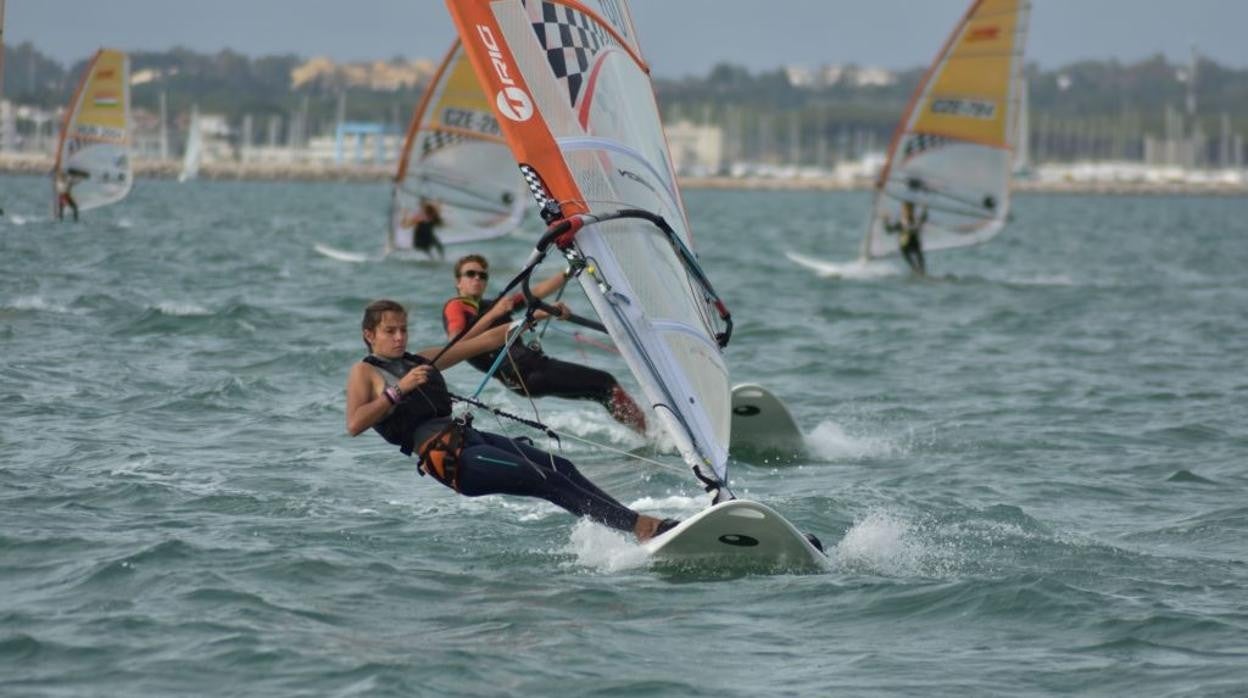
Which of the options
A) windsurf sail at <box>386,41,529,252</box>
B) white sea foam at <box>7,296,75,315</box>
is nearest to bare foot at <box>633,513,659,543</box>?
white sea foam at <box>7,296,75,315</box>

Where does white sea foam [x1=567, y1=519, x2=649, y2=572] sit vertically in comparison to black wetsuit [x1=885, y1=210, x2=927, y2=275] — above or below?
below

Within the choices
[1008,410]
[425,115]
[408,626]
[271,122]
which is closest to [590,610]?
[408,626]

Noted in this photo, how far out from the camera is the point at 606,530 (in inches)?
350

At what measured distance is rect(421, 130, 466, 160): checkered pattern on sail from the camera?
2662 cm

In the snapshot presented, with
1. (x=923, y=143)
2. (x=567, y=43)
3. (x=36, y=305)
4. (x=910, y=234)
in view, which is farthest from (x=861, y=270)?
(x=567, y=43)

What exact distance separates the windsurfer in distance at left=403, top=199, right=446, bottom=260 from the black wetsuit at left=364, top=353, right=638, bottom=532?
18.7 m

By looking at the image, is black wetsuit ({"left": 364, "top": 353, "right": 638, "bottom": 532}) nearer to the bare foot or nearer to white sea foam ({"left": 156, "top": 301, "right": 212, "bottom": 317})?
the bare foot

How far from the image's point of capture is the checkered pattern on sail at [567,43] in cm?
913

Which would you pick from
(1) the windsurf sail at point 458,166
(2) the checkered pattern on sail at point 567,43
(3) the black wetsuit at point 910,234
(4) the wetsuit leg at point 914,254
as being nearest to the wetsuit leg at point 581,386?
(2) the checkered pattern on sail at point 567,43

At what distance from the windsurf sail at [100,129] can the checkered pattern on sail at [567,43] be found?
27094mm

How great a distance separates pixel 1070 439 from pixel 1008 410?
143 cm

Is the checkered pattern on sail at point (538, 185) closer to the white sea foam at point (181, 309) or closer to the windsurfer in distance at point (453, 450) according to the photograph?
the windsurfer in distance at point (453, 450)

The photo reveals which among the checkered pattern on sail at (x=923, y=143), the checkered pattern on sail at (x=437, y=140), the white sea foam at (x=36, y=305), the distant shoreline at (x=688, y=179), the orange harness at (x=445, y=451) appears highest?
the checkered pattern on sail at (x=923, y=143)

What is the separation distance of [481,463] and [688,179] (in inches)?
6406
